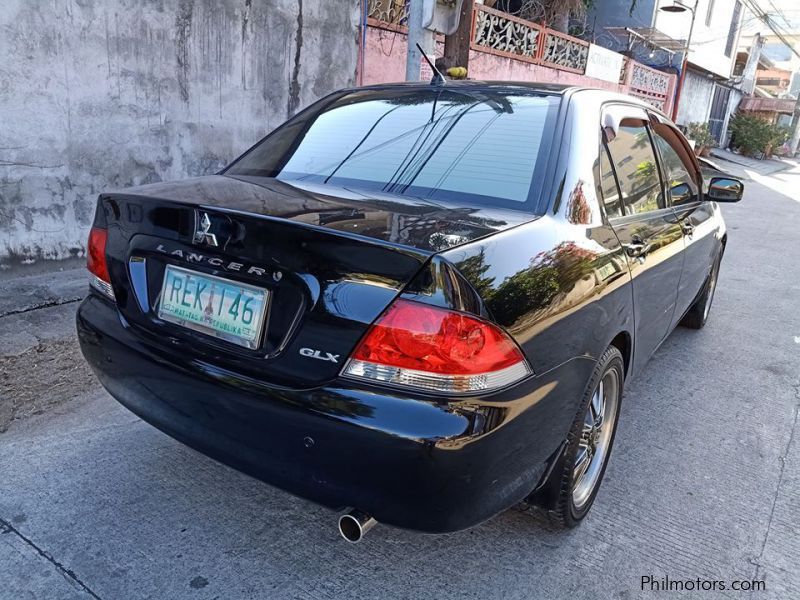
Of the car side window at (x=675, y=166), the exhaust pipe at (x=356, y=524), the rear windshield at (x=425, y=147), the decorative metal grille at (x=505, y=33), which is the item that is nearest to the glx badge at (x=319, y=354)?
the exhaust pipe at (x=356, y=524)

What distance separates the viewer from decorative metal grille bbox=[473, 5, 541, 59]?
973cm

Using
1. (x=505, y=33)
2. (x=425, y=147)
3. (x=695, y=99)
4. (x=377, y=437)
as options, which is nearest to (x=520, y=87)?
(x=425, y=147)

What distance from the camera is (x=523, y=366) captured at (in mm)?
1726

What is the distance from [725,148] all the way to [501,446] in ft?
108

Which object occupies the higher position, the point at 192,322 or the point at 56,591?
the point at 192,322

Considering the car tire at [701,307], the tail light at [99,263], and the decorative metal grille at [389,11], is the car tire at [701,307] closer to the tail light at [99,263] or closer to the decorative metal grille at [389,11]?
the tail light at [99,263]

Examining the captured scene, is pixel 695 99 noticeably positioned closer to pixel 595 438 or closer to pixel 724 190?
pixel 724 190

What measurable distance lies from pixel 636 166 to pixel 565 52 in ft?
35.5

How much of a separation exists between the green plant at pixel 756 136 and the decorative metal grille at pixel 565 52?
19.3 metres

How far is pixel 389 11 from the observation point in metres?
7.71

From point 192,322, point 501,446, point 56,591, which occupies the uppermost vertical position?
point 192,322

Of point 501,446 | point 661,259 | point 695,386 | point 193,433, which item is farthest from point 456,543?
point 695,386

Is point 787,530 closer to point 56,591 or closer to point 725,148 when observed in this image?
point 56,591

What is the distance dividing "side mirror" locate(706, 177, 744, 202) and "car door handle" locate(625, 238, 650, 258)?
145 centimetres
